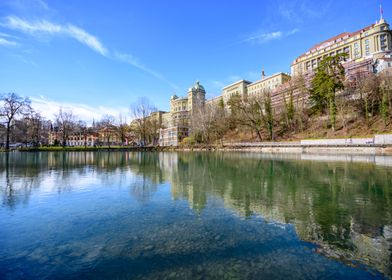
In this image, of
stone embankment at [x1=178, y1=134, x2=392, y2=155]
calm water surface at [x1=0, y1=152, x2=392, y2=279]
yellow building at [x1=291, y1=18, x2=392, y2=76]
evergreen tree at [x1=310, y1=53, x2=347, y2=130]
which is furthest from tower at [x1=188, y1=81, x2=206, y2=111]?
calm water surface at [x1=0, y1=152, x2=392, y2=279]

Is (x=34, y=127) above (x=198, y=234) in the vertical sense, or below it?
above

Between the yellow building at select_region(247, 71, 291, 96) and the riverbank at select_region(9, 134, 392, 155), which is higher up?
the yellow building at select_region(247, 71, 291, 96)

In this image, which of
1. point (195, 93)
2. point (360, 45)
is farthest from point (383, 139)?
point (195, 93)

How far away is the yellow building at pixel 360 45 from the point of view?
6950 cm

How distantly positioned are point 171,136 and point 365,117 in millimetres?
61647

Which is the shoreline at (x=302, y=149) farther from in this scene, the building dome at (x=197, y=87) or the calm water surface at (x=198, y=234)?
the building dome at (x=197, y=87)

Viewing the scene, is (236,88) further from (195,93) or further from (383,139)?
(383,139)

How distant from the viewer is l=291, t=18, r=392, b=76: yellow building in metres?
69.5

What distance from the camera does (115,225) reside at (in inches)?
235

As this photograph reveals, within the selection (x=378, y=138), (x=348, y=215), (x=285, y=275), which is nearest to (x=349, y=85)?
(x=378, y=138)

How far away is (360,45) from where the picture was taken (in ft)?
247

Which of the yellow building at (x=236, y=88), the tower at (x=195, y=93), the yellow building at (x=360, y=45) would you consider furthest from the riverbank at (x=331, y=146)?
the tower at (x=195, y=93)

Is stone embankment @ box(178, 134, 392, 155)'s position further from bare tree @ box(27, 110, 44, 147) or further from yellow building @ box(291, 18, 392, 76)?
bare tree @ box(27, 110, 44, 147)

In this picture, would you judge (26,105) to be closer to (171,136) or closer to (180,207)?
(171,136)
